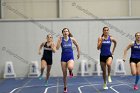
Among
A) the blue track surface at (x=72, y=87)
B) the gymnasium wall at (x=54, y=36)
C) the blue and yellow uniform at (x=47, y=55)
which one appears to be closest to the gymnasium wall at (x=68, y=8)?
the gymnasium wall at (x=54, y=36)

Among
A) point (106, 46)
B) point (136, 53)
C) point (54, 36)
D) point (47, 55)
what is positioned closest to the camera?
point (136, 53)

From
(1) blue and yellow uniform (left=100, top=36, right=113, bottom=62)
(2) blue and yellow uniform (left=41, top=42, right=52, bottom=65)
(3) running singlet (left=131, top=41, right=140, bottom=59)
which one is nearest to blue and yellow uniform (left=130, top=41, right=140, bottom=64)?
(3) running singlet (left=131, top=41, right=140, bottom=59)

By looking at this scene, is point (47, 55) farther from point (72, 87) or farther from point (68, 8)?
point (68, 8)

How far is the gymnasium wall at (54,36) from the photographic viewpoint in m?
20.7

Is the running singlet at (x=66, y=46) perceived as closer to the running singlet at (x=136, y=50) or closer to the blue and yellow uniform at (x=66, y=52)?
the blue and yellow uniform at (x=66, y=52)

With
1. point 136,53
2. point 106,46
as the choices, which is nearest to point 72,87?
point 106,46

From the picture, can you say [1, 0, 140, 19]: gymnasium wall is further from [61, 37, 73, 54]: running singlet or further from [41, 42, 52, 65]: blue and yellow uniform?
[61, 37, 73, 54]: running singlet

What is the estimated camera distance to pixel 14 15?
21188 millimetres

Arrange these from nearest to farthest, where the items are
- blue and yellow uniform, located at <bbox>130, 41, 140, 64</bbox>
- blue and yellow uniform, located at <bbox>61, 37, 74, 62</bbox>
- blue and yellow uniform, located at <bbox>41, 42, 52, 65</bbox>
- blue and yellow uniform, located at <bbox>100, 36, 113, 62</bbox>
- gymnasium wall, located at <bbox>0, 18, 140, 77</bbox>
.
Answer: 1. blue and yellow uniform, located at <bbox>61, 37, 74, 62</bbox>
2. blue and yellow uniform, located at <bbox>130, 41, 140, 64</bbox>
3. blue and yellow uniform, located at <bbox>100, 36, 113, 62</bbox>
4. blue and yellow uniform, located at <bbox>41, 42, 52, 65</bbox>
5. gymnasium wall, located at <bbox>0, 18, 140, 77</bbox>

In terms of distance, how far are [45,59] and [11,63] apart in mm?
6402

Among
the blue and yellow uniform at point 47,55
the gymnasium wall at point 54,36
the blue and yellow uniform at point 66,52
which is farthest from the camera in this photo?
the gymnasium wall at point 54,36

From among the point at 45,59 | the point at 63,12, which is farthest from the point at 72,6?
the point at 45,59

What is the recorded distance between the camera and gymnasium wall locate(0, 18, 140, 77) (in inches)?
813

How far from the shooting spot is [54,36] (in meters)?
20.7
